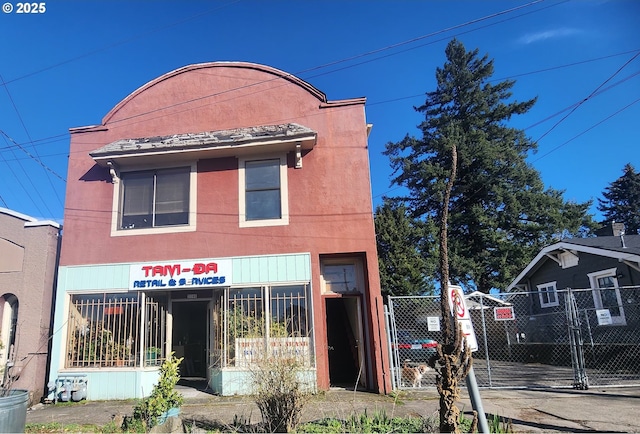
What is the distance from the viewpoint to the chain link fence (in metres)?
10.3

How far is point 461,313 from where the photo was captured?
5.01 meters

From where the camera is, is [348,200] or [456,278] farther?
[456,278]

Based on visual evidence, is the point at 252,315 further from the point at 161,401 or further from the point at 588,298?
the point at 588,298

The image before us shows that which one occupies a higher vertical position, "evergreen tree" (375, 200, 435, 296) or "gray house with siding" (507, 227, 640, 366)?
"evergreen tree" (375, 200, 435, 296)

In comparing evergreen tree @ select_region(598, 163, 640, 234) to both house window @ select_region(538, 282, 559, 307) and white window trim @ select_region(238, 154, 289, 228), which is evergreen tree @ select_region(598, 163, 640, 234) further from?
white window trim @ select_region(238, 154, 289, 228)

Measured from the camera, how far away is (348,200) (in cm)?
1097

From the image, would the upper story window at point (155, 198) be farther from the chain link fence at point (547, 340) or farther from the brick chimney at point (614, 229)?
the brick chimney at point (614, 229)

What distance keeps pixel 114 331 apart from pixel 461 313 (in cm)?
920

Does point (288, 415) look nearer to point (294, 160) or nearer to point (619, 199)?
point (294, 160)

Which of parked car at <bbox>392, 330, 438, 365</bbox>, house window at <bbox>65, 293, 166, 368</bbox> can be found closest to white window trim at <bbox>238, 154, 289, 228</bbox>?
house window at <bbox>65, 293, 166, 368</bbox>

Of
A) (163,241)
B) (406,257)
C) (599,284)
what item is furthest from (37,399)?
(599,284)

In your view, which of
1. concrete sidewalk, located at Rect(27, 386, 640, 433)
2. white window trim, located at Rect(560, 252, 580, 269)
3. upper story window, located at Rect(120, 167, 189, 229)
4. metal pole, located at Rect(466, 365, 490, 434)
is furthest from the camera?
white window trim, located at Rect(560, 252, 580, 269)

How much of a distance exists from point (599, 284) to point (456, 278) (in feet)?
41.9

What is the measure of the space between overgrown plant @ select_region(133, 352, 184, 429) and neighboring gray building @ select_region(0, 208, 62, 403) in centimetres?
581
